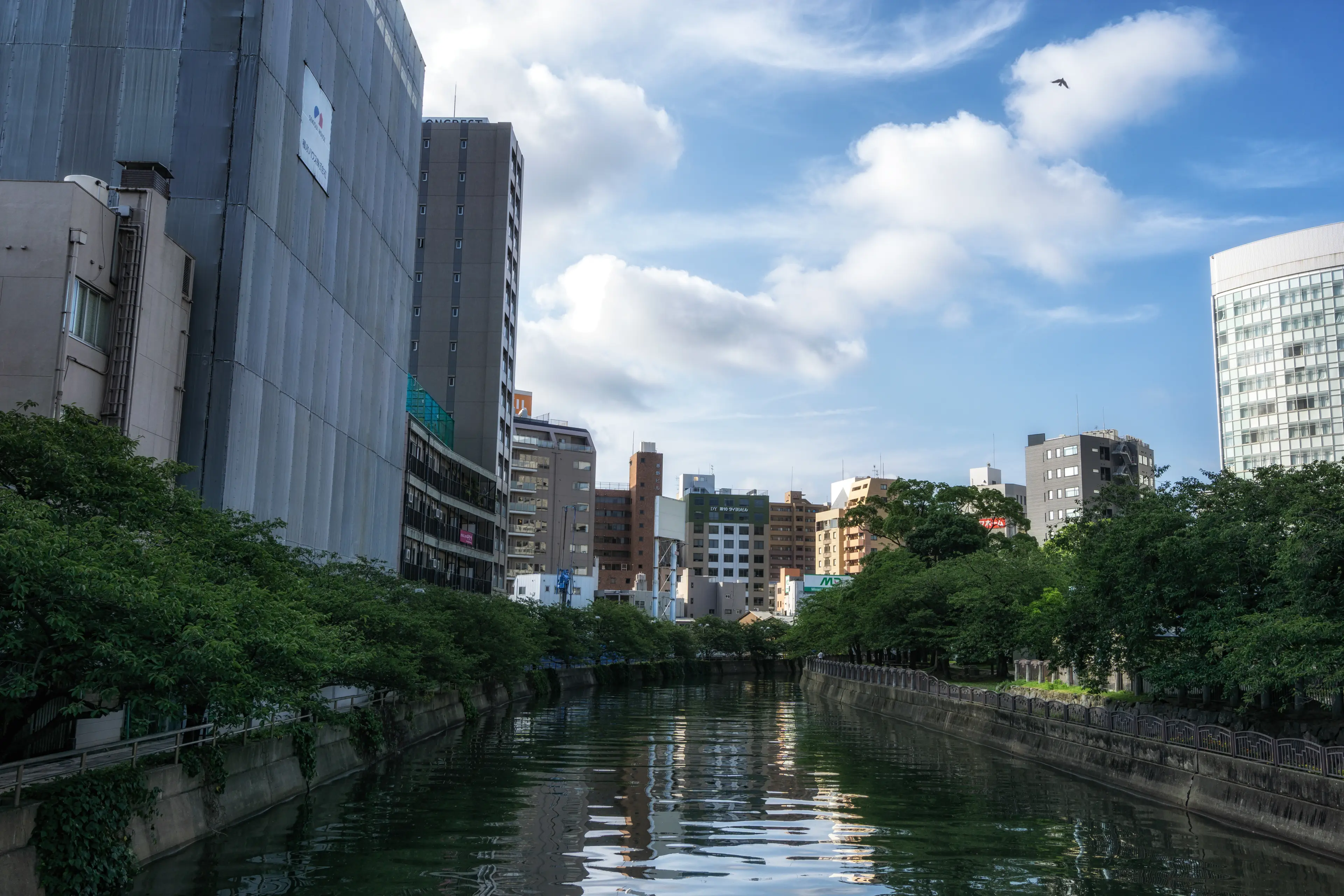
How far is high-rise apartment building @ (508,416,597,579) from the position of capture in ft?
499

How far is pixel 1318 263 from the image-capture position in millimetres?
133625

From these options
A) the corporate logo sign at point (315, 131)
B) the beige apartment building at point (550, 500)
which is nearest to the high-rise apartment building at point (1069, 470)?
the beige apartment building at point (550, 500)

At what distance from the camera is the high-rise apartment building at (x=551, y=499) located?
152 meters

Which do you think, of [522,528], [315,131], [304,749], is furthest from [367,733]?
[522,528]

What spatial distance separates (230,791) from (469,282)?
96.3 meters

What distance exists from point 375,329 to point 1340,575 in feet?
169

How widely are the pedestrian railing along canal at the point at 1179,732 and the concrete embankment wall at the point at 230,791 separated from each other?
25898 mm

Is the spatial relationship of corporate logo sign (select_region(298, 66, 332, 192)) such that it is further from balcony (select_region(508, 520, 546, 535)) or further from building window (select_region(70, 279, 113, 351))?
balcony (select_region(508, 520, 546, 535))

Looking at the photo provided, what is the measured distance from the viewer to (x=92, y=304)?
1501 inches

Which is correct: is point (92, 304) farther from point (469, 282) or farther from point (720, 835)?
point (469, 282)

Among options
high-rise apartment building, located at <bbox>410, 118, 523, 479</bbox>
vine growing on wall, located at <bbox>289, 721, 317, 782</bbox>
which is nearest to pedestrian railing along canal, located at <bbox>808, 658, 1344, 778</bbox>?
vine growing on wall, located at <bbox>289, 721, 317, 782</bbox>

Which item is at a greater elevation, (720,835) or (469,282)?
(469,282)

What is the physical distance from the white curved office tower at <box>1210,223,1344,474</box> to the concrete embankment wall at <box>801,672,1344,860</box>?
96.7 m

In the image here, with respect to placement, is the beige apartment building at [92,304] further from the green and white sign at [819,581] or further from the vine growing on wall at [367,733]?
the green and white sign at [819,581]
